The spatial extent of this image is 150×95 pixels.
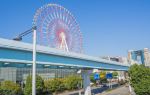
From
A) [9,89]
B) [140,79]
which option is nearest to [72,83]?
[9,89]

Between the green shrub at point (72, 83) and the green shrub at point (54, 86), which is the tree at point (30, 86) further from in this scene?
the green shrub at point (72, 83)

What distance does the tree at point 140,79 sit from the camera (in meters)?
34.4

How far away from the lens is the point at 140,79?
35.4 m

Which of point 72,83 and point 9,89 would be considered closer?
point 9,89

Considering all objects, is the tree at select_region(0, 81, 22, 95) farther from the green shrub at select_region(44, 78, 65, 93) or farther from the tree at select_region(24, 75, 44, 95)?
the green shrub at select_region(44, 78, 65, 93)

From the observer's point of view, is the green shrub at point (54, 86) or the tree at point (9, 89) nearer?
the tree at point (9, 89)

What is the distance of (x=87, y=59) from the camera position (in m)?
44.5

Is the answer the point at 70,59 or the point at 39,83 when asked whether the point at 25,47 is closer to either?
the point at 70,59

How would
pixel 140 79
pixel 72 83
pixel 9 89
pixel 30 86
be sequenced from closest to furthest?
pixel 140 79 → pixel 30 86 → pixel 9 89 → pixel 72 83

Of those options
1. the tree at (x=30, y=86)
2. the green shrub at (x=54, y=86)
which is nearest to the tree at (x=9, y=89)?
the tree at (x=30, y=86)

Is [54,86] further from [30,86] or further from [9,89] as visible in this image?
[30,86]

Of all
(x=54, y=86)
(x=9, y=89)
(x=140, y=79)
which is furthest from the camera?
(x=54, y=86)

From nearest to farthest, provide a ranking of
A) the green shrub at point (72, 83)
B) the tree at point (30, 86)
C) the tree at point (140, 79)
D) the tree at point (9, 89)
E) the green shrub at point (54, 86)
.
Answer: the tree at point (140, 79) < the tree at point (30, 86) < the tree at point (9, 89) < the green shrub at point (54, 86) < the green shrub at point (72, 83)

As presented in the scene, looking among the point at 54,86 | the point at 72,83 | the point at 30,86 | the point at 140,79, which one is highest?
the point at 140,79
